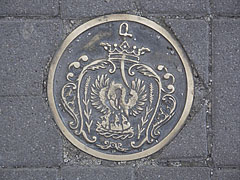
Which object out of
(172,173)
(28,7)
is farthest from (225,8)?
(28,7)

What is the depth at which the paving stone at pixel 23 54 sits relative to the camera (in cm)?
176

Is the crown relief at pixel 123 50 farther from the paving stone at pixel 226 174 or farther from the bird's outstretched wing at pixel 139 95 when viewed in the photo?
the paving stone at pixel 226 174

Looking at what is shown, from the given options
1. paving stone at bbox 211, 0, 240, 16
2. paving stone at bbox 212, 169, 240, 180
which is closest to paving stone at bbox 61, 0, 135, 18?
paving stone at bbox 211, 0, 240, 16

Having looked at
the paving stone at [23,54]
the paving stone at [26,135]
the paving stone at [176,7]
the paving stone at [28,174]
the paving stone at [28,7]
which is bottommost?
the paving stone at [28,174]

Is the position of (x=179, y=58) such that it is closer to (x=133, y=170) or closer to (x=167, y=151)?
(x=167, y=151)

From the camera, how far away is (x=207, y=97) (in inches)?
70.7

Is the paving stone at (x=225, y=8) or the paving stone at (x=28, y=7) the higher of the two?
the paving stone at (x=225, y=8)

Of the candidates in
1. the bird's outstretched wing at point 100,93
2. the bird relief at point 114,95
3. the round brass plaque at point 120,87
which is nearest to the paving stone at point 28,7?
the round brass plaque at point 120,87

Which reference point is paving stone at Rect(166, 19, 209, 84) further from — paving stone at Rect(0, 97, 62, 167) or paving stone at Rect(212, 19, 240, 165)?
paving stone at Rect(0, 97, 62, 167)

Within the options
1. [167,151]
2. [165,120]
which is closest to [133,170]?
[167,151]

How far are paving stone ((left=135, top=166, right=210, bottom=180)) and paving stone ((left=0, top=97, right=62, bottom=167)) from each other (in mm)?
456

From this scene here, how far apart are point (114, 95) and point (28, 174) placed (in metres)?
0.62

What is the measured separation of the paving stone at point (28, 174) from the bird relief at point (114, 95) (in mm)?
260

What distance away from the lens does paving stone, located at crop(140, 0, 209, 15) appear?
1.78m
